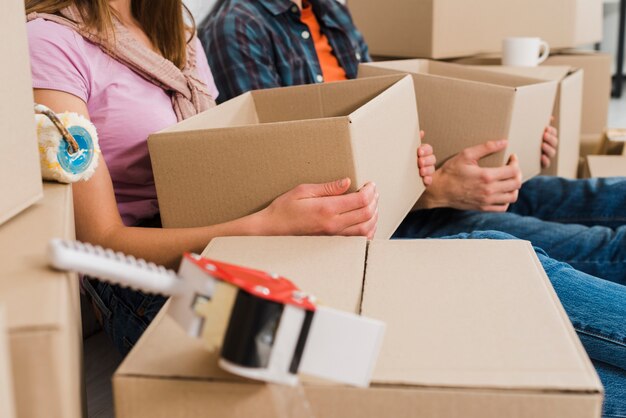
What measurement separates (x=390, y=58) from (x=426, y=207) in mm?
757

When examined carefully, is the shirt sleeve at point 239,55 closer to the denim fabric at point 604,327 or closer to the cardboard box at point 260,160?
the cardboard box at point 260,160

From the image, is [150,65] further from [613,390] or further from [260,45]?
[613,390]

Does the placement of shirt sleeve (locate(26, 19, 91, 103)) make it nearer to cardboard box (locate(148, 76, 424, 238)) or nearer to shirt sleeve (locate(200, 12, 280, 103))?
cardboard box (locate(148, 76, 424, 238))

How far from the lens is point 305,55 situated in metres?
1.47

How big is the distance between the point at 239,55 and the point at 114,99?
0.43m

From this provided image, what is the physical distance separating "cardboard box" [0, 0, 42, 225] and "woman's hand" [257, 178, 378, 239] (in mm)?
253

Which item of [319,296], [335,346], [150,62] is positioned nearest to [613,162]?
[150,62]

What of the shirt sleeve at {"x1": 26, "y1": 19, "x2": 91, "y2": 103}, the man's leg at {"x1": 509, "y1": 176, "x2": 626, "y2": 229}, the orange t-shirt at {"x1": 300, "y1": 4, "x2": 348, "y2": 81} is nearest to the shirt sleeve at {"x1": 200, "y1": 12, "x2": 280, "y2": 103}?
the orange t-shirt at {"x1": 300, "y1": 4, "x2": 348, "y2": 81}

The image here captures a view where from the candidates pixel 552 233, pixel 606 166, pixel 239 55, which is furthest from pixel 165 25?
pixel 606 166

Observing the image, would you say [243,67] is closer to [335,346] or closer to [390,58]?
[390,58]

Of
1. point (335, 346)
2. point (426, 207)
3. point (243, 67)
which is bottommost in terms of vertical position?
point (426, 207)

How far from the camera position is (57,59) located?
36.1 inches

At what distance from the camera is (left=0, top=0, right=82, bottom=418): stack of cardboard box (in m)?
0.46

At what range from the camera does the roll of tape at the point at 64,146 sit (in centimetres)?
72
